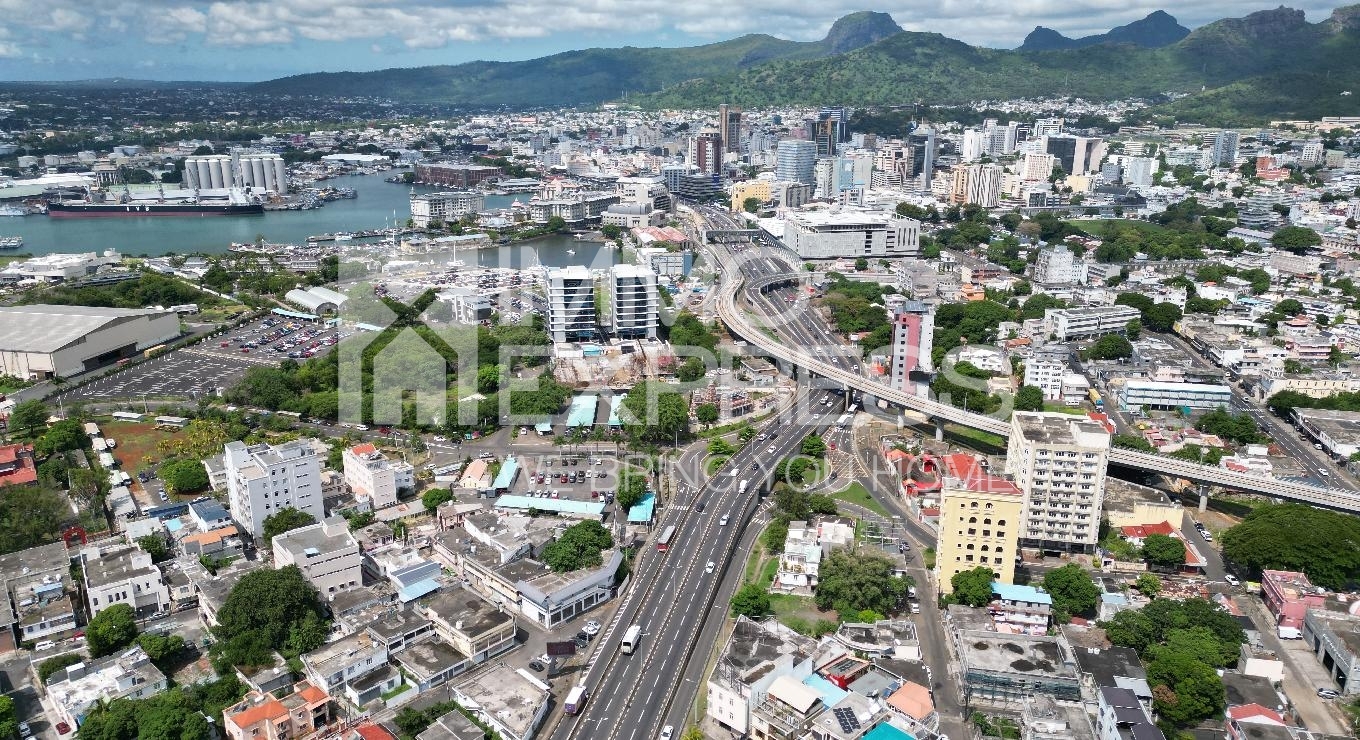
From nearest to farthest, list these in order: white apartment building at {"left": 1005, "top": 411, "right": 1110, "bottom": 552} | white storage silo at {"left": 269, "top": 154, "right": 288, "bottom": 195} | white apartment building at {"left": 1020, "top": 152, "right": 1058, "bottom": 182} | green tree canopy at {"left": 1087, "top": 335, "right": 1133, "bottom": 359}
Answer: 1. white apartment building at {"left": 1005, "top": 411, "right": 1110, "bottom": 552}
2. green tree canopy at {"left": 1087, "top": 335, "right": 1133, "bottom": 359}
3. white apartment building at {"left": 1020, "top": 152, "right": 1058, "bottom": 182}
4. white storage silo at {"left": 269, "top": 154, "right": 288, "bottom": 195}

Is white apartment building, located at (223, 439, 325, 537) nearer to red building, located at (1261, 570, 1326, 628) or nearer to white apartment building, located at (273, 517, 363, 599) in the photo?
white apartment building, located at (273, 517, 363, 599)

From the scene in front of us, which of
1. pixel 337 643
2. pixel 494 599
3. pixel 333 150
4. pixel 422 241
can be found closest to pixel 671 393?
pixel 494 599

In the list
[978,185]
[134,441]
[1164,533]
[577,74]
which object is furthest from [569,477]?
[577,74]

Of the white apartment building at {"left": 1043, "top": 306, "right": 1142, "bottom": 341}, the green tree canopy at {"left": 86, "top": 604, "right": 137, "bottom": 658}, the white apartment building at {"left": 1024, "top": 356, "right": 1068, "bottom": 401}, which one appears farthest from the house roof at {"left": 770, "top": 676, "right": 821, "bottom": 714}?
the white apartment building at {"left": 1043, "top": 306, "right": 1142, "bottom": 341}

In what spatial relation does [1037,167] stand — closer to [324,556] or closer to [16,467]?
[324,556]

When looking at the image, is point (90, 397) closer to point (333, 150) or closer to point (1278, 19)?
point (333, 150)

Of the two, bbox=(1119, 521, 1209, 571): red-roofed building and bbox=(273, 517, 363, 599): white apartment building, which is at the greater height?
bbox=(273, 517, 363, 599): white apartment building
